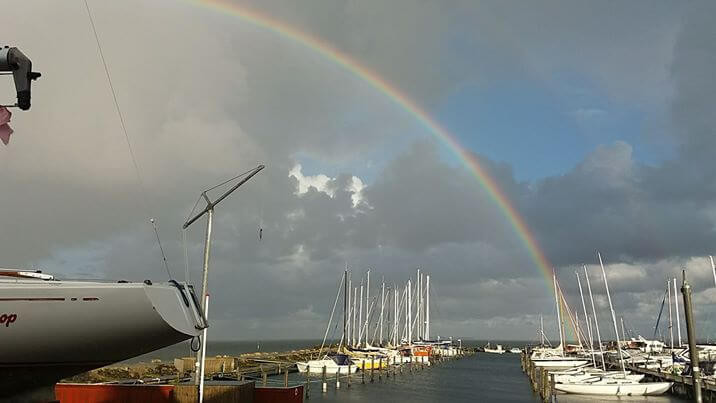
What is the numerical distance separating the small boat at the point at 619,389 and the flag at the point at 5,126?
58.7 meters

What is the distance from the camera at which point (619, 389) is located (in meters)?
61.5

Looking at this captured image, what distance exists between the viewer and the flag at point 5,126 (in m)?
16.0

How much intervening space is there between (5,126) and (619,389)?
204 feet

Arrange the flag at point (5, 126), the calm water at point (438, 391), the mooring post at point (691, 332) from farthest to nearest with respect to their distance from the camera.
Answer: the calm water at point (438, 391) → the mooring post at point (691, 332) → the flag at point (5, 126)

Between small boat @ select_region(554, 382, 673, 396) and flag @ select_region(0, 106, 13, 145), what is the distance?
58.7 m

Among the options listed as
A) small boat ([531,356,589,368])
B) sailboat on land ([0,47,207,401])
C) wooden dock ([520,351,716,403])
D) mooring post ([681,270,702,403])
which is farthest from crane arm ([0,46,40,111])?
small boat ([531,356,589,368])

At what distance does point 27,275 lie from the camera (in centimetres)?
1667

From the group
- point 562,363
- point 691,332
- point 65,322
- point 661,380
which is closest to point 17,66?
point 65,322

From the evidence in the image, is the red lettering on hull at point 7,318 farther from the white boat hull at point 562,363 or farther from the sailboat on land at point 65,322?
the white boat hull at point 562,363

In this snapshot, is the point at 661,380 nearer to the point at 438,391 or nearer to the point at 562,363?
the point at 562,363

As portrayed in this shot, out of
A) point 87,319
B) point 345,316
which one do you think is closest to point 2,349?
point 87,319

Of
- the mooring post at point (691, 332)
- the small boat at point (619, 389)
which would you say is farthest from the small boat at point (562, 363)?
the mooring post at point (691, 332)

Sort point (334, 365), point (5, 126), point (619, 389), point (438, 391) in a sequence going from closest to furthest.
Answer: point (5, 126) → point (619, 389) → point (438, 391) → point (334, 365)

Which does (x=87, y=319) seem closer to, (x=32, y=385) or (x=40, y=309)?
(x=40, y=309)
